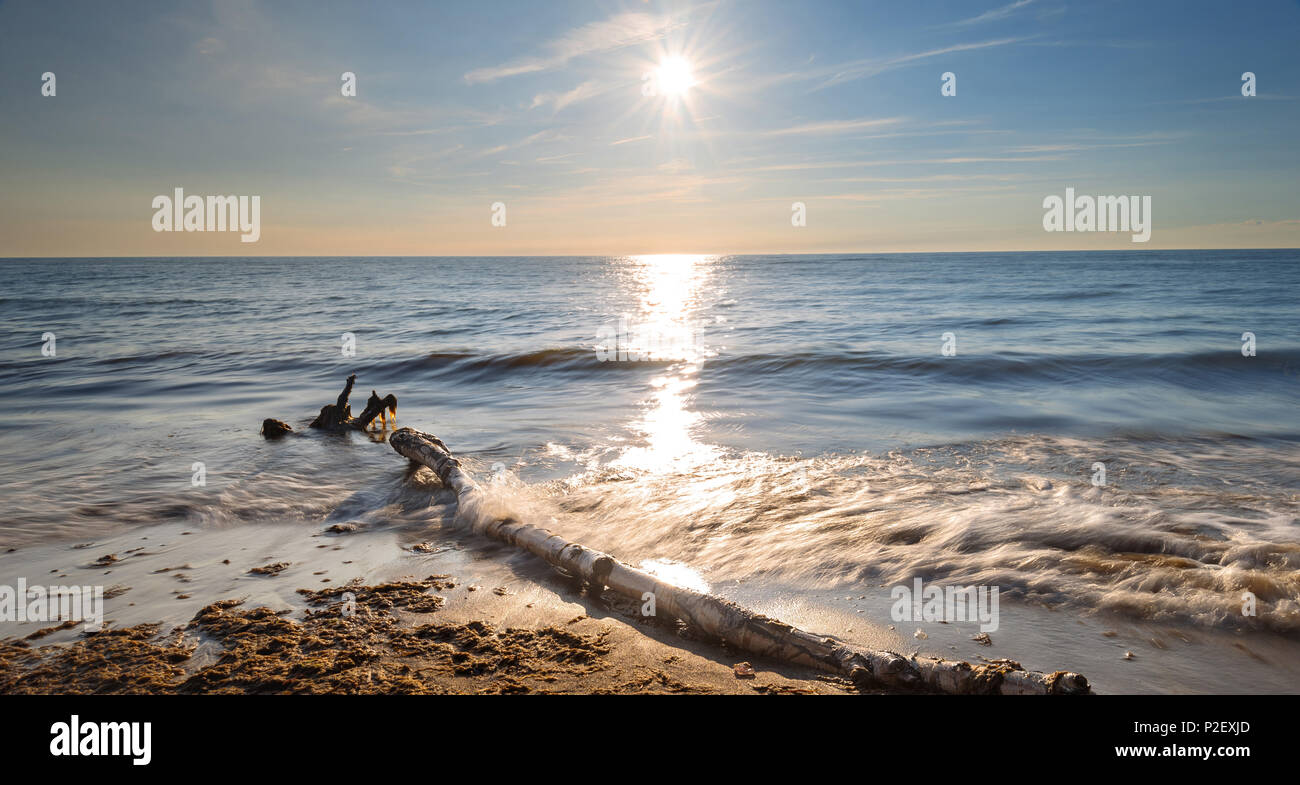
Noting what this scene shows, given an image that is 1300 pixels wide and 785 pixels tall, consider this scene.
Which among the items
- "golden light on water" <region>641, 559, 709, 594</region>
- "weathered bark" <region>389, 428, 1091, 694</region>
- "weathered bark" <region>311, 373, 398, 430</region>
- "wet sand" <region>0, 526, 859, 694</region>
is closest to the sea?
"golden light on water" <region>641, 559, 709, 594</region>

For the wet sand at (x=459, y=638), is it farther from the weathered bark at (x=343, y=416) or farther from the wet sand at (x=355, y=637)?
the weathered bark at (x=343, y=416)

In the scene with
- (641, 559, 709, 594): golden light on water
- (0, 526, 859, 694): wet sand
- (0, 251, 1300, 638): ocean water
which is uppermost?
(0, 251, 1300, 638): ocean water

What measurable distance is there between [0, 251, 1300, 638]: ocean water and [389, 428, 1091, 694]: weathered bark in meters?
0.78

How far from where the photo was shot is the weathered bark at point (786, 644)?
299 centimetres

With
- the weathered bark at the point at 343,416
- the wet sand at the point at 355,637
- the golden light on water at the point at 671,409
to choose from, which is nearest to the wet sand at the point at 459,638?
the wet sand at the point at 355,637

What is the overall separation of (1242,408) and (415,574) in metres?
13.6

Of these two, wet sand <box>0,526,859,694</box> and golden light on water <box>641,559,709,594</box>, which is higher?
wet sand <box>0,526,859,694</box>

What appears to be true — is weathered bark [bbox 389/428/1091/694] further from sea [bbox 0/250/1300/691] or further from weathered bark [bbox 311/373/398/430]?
weathered bark [bbox 311/373/398/430]

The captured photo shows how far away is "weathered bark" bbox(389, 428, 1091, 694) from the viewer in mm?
2990

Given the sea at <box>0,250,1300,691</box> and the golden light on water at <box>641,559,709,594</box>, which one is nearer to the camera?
the sea at <box>0,250,1300,691</box>

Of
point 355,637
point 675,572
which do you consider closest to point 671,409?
point 675,572

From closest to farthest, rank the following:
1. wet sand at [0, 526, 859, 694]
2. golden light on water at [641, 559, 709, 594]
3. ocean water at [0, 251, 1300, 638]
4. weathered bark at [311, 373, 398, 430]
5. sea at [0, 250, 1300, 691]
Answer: wet sand at [0, 526, 859, 694], sea at [0, 250, 1300, 691], golden light on water at [641, 559, 709, 594], ocean water at [0, 251, 1300, 638], weathered bark at [311, 373, 398, 430]
